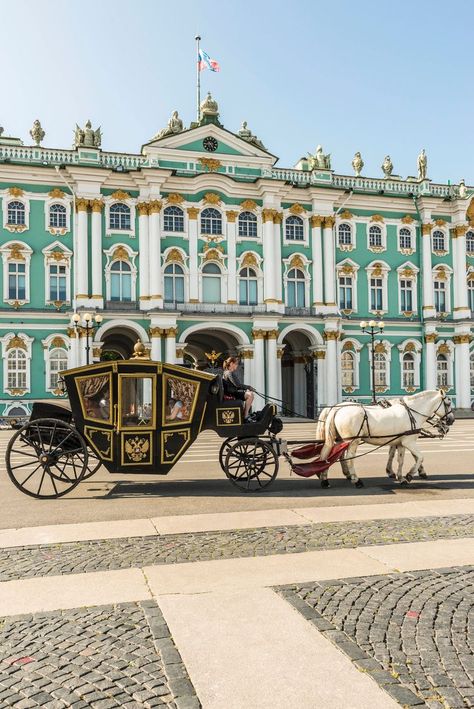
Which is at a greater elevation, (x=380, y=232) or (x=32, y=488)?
(x=380, y=232)

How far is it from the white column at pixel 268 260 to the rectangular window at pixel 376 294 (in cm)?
754

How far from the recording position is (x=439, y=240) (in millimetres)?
42000

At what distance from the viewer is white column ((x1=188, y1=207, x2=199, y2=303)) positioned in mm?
36531

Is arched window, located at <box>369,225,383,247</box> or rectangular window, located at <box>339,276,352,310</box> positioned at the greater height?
arched window, located at <box>369,225,383,247</box>

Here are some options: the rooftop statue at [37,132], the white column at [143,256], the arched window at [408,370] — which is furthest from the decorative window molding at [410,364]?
the rooftop statue at [37,132]

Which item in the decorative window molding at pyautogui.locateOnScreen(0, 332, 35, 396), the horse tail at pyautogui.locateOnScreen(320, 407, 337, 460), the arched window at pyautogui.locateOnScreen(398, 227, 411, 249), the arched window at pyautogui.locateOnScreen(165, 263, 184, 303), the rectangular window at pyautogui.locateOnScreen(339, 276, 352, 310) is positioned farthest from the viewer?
the arched window at pyautogui.locateOnScreen(398, 227, 411, 249)

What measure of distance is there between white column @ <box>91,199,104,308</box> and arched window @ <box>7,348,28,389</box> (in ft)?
17.5

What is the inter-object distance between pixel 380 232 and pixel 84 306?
20.6 meters

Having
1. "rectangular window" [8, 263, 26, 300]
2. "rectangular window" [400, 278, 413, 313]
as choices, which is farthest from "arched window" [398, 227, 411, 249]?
"rectangular window" [8, 263, 26, 300]

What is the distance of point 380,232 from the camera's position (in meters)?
40.9

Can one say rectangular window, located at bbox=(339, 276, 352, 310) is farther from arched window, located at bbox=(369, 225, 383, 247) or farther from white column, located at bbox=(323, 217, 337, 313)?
arched window, located at bbox=(369, 225, 383, 247)

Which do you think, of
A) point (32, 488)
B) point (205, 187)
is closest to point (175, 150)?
point (205, 187)

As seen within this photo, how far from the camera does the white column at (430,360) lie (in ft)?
133

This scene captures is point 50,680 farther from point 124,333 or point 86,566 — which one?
point 124,333
